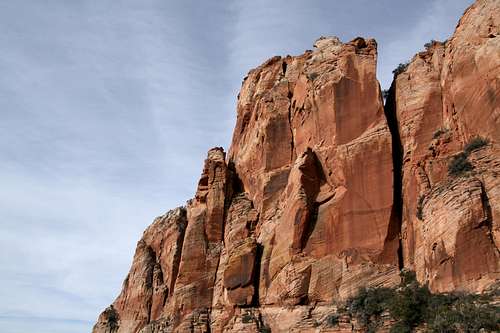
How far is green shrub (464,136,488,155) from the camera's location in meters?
35.2

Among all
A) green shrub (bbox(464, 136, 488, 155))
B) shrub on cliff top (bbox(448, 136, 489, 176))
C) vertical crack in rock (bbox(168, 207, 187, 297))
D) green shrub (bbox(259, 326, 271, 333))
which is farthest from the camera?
vertical crack in rock (bbox(168, 207, 187, 297))

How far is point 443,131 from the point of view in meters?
39.0

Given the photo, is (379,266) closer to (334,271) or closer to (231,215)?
(334,271)

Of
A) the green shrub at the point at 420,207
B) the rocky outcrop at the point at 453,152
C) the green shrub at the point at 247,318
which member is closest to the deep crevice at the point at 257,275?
the green shrub at the point at 247,318

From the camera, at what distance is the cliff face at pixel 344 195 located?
34.1m

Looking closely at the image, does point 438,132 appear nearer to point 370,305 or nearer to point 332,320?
point 370,305

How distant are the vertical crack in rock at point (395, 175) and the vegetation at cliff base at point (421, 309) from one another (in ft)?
8.13

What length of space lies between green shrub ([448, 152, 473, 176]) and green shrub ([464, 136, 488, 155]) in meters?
0.30

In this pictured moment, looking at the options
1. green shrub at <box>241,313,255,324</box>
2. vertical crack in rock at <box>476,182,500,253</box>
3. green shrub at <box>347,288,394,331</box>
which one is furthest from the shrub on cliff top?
green shrub at <box>241,313,255,324</box>

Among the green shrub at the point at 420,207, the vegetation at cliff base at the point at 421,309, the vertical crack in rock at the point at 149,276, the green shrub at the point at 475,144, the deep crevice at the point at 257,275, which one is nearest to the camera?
the vegetation at cliff base at the point at 421,309

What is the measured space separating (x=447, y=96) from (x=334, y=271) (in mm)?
12252

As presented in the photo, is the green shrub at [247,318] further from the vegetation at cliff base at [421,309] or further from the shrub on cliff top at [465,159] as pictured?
the shrub on cliff top at [465,159]

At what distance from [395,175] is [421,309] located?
1067 cm

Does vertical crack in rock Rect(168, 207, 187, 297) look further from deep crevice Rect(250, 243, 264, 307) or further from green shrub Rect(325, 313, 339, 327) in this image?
green shrub Rect(325, 313, 339, 327)
